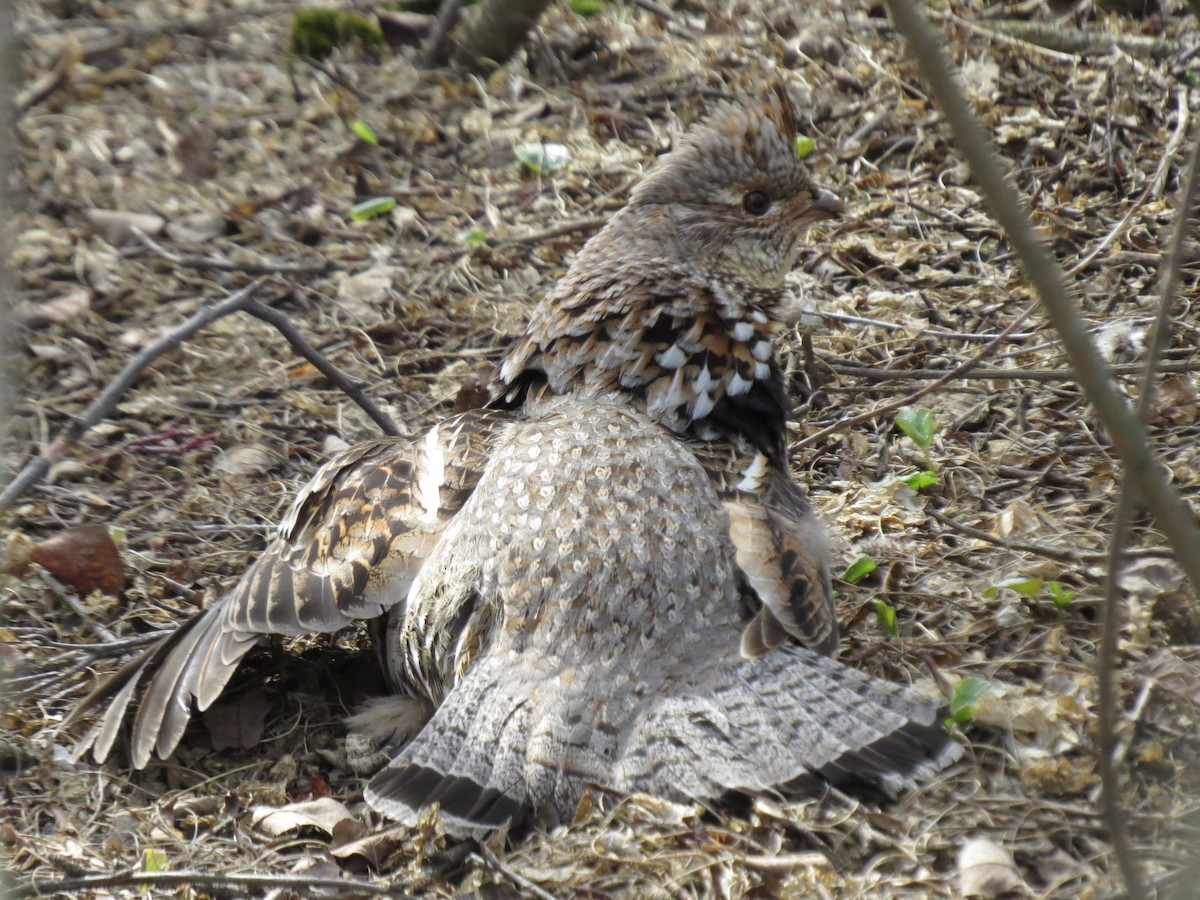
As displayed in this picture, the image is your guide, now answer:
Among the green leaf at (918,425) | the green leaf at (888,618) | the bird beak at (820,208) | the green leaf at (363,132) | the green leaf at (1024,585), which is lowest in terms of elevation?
the green leaf at (888,618)

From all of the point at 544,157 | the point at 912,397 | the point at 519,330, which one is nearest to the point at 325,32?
the point at 544,157

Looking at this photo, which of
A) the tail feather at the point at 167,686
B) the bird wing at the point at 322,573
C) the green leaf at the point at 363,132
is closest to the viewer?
the bird wing at the point at 322,573

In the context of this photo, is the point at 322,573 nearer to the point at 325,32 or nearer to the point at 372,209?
the point at 372,209

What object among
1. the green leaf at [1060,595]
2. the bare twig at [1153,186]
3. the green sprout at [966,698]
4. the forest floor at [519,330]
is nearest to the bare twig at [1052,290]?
the forest floor at [519,330]

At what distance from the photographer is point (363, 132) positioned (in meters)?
8.09

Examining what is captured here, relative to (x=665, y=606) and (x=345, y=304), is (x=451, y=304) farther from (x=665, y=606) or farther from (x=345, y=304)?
(x=665, y=606)

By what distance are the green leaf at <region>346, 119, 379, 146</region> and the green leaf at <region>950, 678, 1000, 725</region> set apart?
5.53 meters

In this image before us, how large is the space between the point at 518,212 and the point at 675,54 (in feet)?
5.79

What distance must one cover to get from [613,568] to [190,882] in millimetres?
1513

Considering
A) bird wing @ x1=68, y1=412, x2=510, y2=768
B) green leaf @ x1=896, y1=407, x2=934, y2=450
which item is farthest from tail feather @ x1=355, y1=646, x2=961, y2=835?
green leaf @ x1=896, y1=407, x2=934, y2=450

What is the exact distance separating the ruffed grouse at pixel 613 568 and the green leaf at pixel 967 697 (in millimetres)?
156

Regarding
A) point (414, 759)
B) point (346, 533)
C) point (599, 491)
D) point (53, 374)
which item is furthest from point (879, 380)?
point (53, 374)

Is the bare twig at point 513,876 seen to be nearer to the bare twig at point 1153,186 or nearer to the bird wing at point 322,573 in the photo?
the bird wing at point 322,573

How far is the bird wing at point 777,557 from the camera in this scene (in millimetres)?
4062
